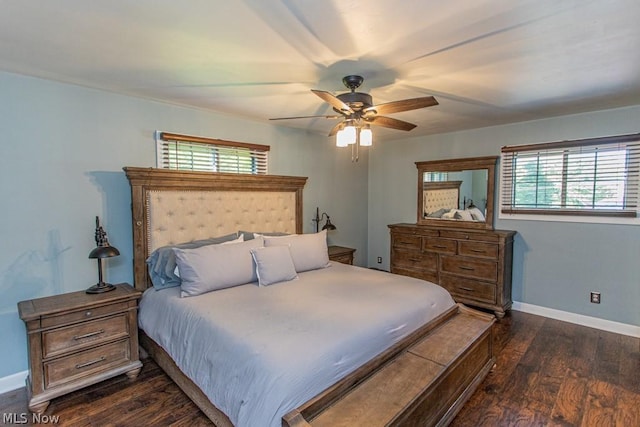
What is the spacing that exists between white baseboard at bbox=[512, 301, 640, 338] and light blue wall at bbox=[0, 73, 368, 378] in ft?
14.3

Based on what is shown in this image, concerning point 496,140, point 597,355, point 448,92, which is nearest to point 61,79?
point 448,92

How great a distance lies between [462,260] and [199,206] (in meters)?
3.17

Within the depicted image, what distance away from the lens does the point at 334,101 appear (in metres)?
2.17

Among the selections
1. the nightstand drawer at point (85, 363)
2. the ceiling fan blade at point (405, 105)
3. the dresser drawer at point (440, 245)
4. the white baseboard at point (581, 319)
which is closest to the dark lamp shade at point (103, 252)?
the nightstand drawer at point (85, 363)

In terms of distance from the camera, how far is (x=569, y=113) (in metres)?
3.48

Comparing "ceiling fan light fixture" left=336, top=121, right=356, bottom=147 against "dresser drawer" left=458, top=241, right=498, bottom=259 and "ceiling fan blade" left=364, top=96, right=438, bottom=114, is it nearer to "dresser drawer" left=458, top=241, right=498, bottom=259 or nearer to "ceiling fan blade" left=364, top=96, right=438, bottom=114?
"ceiling fan blade" left=364, top=96, right=438, bottom=114

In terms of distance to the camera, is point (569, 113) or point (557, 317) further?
point (557, 317)

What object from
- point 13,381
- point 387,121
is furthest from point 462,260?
point 13,381

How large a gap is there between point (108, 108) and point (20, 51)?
80 cm

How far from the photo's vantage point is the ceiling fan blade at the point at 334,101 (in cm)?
204

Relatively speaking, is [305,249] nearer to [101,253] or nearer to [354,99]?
[354,99]

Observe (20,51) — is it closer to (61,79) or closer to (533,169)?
(61,79)

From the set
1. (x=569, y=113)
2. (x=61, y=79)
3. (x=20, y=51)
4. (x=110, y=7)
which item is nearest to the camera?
(x=110, y=7)

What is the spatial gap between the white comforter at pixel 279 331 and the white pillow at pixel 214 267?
0.07 meters
